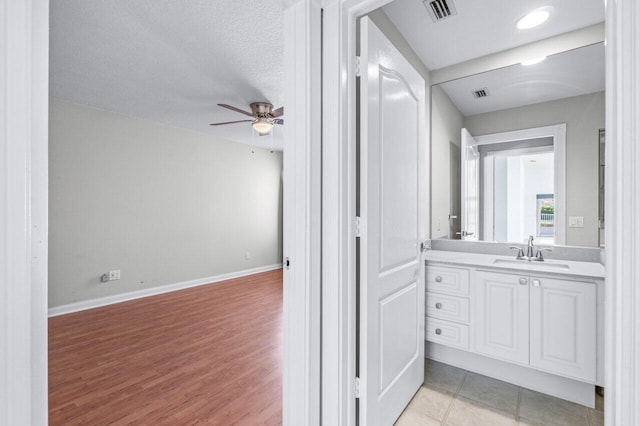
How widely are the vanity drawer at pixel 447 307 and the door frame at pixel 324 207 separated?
103cm

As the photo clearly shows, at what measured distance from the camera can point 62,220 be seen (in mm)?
3461

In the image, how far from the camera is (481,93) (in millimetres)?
2422

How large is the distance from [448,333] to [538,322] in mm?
541

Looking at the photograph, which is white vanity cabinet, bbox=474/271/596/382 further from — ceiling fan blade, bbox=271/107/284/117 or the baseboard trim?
the baseboard trim

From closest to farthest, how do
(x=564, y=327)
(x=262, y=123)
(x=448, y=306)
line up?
(x=564, y=327) → (x=448, y=306) → (x=262, y=123)

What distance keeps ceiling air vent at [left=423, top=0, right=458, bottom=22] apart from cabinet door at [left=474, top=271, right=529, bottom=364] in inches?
67.1

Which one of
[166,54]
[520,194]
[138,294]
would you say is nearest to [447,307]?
[520,194]

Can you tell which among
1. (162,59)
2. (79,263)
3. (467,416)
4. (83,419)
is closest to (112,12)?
(162,59)

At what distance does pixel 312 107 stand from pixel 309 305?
2.87 ft

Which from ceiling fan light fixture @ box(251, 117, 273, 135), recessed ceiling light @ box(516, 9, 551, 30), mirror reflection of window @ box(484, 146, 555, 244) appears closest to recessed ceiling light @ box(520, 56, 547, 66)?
recessed ceiling light @ box(516, 9, 551, 30)

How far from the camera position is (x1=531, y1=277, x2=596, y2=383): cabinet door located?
163cm

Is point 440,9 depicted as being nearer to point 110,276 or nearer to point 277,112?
point 277,112

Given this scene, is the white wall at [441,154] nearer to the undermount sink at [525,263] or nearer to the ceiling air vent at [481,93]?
the ceiling air vent at [481,93]
